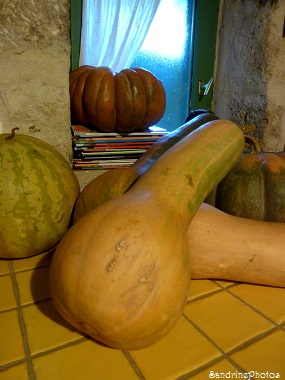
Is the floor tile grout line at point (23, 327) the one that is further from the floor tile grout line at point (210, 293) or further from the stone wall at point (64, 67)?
the stone wall at point (64, 67)

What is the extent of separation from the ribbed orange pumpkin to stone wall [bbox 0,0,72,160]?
16 centimetres

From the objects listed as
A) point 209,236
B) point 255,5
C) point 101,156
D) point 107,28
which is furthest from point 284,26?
point 209,236

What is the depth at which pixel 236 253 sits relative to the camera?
646mm

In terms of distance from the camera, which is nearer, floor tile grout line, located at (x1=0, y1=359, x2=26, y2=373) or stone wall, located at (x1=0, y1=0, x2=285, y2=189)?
floor tile grout line, located at (x1=0, y1=359, x2=26, y2=373)

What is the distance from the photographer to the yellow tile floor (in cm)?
45

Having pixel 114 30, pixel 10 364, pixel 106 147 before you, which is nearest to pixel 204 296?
pixel 10 364

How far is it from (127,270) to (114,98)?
2.62 feet

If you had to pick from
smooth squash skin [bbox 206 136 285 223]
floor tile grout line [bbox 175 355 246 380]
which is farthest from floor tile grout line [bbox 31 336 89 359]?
smooth squash skin [bbox 206 136 285 223]

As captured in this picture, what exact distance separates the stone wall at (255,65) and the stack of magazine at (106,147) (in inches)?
17.0

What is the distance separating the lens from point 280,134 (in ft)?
4.27

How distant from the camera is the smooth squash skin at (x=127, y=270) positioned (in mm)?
424

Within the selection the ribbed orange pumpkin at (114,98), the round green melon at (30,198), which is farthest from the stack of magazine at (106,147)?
the round green melon at (30,198)

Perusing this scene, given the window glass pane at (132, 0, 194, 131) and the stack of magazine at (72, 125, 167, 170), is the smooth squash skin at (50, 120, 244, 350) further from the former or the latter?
the window glass pane at (132, 0, 194, 131)

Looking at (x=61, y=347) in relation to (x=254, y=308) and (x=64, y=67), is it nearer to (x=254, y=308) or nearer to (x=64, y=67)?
(x=254, y=308)
